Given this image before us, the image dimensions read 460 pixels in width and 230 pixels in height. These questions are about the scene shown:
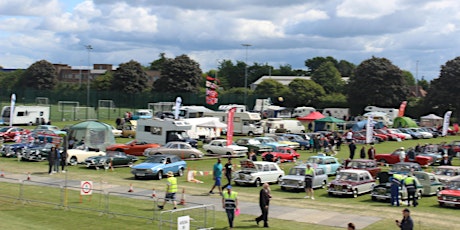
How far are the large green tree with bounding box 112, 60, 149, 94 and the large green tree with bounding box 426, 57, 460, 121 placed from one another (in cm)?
5410

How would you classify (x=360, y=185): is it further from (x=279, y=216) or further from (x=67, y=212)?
(x=67, y=212)

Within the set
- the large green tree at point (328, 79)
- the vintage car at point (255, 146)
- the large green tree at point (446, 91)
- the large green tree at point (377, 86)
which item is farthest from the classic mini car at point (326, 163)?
the large green tree at point (328, 79)

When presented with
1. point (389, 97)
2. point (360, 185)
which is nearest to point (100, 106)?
point (389, 97)

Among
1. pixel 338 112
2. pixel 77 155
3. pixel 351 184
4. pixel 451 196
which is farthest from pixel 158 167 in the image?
pixel 338 112

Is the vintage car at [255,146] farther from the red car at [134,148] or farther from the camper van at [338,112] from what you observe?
the camper van at [338,112]

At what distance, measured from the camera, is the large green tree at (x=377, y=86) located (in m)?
97.4

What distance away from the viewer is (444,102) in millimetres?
91188

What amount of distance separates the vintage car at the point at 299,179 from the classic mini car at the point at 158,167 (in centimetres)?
672

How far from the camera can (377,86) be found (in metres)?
97.7

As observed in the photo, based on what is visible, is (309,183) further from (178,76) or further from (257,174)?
(178,76)

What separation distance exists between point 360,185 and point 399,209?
3657mm

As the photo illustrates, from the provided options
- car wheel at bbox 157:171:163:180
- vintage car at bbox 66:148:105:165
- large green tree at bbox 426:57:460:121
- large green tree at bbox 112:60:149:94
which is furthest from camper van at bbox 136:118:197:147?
large green tree at bbox 112:60:149:94

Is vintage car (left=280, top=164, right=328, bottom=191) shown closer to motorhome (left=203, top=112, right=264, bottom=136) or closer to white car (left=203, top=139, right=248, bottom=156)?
white car (left=203, top=139, right=248, bottom=156)

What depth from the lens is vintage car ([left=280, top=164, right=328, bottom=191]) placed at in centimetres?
2941
